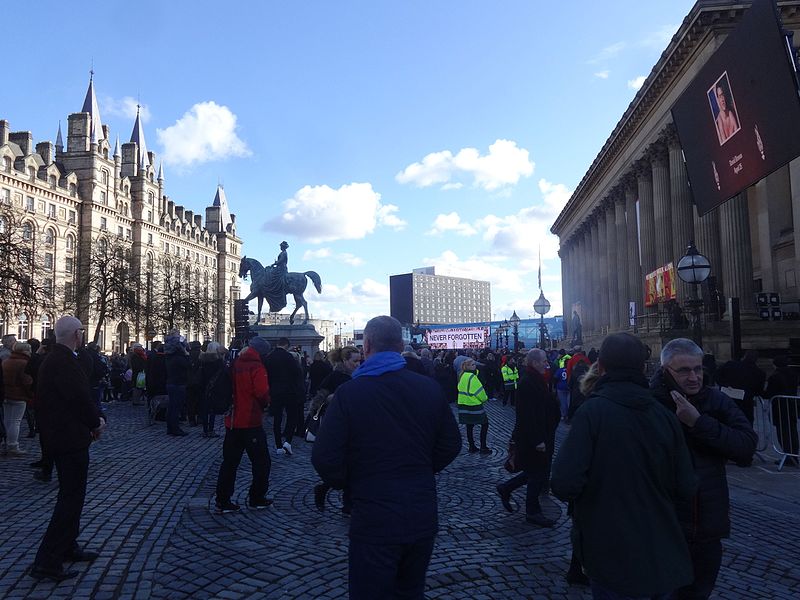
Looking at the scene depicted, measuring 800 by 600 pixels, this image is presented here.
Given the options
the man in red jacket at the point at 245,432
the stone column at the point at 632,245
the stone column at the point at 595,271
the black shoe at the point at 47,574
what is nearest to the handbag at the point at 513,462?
the man in red jacket at the point at 245,432

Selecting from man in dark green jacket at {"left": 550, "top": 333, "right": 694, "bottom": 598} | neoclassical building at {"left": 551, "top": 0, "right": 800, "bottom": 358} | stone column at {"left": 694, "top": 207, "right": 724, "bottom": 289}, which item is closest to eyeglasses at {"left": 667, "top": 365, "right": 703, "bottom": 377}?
man in dark green jacket at {"left": 550, "top": 333, "right": 694, "bottom": 598}

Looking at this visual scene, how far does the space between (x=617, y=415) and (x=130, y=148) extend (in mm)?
95428

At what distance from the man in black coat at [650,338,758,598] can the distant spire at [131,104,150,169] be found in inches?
3716

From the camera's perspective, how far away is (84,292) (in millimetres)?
46625

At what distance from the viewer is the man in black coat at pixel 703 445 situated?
11.1ft

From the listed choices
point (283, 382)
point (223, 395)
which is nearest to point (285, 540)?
point (223, 395)

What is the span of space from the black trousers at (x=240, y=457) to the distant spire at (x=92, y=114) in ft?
258

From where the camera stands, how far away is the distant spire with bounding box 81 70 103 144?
75.6 metres

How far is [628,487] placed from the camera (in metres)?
2.96

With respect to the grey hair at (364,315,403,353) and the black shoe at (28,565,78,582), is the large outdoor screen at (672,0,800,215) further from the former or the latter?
the black shoe at (28,565,78,582)

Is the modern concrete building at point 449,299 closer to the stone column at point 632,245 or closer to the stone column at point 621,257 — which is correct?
the stone column at point 621,257

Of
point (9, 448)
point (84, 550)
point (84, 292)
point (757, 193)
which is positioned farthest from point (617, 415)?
point (84, 292)

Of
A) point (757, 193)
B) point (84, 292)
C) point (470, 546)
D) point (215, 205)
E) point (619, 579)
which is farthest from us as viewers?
point (215, 205)

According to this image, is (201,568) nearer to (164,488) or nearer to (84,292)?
(164,488)
